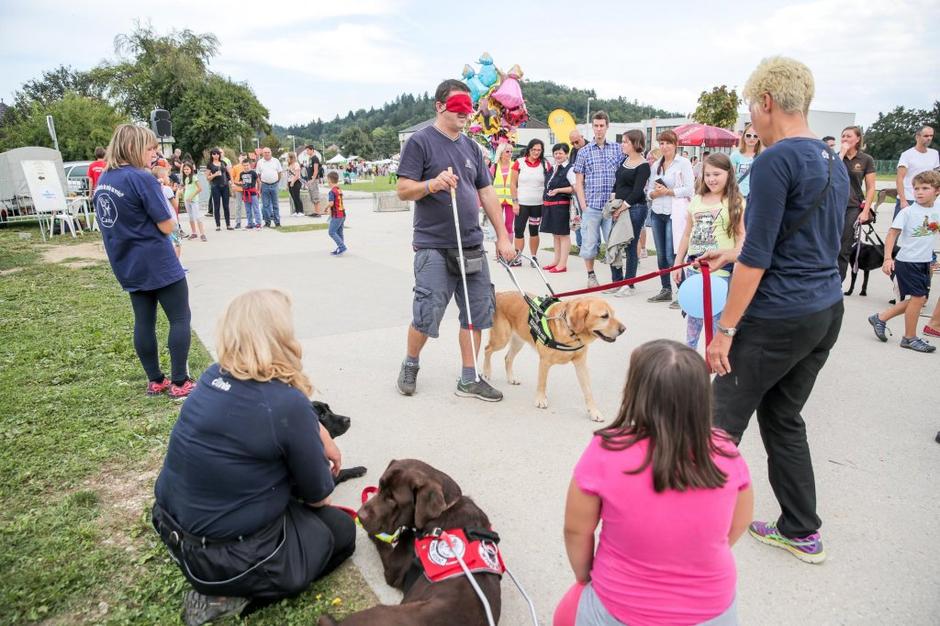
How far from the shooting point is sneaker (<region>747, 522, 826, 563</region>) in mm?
2643

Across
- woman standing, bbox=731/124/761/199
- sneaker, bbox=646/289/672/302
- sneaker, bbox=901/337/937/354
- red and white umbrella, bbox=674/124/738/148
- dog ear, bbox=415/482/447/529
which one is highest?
red and white umbrella, bbox=674/124/738/148

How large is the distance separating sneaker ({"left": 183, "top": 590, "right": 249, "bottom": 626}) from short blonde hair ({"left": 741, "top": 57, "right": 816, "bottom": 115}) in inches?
118

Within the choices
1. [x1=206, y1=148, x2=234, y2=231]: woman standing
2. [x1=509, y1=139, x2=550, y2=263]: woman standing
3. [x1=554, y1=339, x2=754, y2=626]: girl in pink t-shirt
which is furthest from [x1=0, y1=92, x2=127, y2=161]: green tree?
[x1=554, y1=339, x2=754, y2=626]: girl in pink t-shirt

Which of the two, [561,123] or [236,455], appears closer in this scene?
[236,455]

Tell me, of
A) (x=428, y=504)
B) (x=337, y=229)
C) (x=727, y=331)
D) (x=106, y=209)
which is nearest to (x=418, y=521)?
(x=428, y=504)

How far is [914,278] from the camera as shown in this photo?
17.8ft

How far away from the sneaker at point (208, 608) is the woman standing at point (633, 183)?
20.7ft

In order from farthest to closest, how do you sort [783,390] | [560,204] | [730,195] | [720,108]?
[720,108], [560,204], [730,195], [783,390]

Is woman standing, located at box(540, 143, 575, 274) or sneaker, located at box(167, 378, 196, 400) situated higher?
woman standing, located at box(540, 143, 575, 274)

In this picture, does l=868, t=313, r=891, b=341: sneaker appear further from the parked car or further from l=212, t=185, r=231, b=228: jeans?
the parked car

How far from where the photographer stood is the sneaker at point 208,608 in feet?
7.55

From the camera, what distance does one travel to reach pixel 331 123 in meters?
176

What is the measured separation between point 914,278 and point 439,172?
4667mm

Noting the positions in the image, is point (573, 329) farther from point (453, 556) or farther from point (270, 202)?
point (270, 202)
